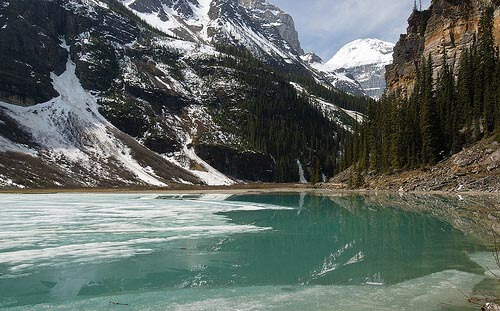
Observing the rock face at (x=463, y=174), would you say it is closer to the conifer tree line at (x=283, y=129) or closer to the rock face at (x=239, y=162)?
the conifer tree line at (x=283, y=129)

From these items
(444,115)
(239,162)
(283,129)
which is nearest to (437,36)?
(444,115)

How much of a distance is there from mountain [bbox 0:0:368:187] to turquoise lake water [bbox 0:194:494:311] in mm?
75278

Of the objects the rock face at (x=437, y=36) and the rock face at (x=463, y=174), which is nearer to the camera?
the rock face at (x=463, y=174)

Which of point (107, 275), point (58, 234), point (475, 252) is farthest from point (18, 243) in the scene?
point (475, 252)

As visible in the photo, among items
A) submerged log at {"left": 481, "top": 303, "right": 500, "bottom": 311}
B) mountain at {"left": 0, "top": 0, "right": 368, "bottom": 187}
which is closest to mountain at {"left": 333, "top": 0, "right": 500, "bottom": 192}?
mountain at {"left": 0, "top": 0, "right": 368, "bottom": 187}

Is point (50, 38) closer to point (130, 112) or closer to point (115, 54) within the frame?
point (115, 54)

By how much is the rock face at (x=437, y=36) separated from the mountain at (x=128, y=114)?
27.7 metres

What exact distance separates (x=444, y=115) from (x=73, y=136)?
100 metres

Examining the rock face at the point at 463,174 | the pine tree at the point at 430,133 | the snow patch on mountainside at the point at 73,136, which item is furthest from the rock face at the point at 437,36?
the snow patch on mountainside at the point at 73,136

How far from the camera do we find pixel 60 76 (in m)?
151

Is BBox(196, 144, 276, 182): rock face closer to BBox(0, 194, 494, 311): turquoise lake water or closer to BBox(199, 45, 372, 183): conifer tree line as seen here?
BBox(199, 45, 372, 183): conifer tree line

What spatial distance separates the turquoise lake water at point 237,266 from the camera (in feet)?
38.3

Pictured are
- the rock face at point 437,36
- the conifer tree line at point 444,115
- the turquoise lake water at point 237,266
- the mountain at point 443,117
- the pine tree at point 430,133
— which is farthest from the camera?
the rock face at point 437,36

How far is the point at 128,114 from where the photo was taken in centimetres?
14550
